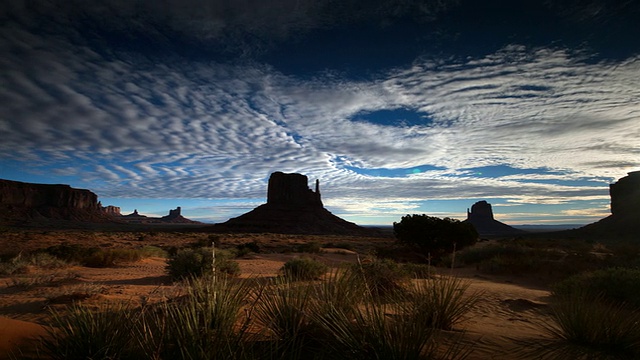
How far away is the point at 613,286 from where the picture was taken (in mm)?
9188

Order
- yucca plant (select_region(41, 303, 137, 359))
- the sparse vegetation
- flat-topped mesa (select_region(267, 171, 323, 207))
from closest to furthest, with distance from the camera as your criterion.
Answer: the sparse vegetation → yucca plant (select_region(41, 303, 137, 359)) → flat-topped mesa (select_region(267, 171, 323, 207))

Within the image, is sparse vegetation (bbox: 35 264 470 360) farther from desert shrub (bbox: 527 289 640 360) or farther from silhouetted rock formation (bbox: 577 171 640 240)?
silhouetted rock formation (bbox: 577 171 640 240)

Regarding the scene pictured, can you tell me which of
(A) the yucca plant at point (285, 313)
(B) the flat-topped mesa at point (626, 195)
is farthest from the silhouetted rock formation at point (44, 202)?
(B) the flat-topped mesa at point (626, 195)

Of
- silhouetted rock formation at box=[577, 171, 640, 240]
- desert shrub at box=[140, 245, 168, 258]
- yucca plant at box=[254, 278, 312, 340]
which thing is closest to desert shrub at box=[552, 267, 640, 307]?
yucca plant at box=[254, 278, 312, 340]

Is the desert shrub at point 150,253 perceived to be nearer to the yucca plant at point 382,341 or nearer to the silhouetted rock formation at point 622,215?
the yucca plant at point 382,341

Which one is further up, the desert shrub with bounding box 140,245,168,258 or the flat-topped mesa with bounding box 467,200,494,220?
the flat-topped mesa with bounding box 467,200,494,220

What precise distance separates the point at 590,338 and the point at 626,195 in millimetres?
91867

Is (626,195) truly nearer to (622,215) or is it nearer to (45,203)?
(622,215)

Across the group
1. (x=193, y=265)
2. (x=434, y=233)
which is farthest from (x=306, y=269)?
(x=434, y=233)

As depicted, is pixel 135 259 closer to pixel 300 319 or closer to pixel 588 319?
pixel 300 319

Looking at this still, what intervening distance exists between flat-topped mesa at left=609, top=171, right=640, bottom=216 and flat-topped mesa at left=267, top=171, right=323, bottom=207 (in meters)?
75.0

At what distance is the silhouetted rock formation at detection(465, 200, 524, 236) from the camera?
148625 millimetres

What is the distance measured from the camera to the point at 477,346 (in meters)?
4.64

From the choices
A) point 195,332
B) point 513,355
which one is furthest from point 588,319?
point 195,332
